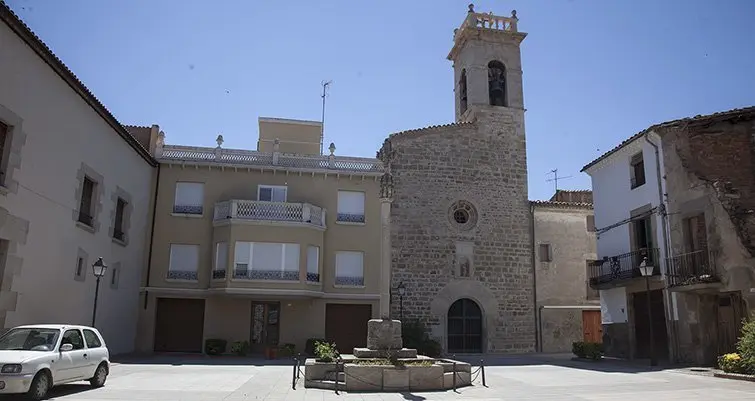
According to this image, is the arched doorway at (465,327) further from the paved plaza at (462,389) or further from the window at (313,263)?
the paved plaza at (462,389)

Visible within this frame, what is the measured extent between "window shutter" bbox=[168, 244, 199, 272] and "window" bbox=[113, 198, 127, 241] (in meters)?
2.71

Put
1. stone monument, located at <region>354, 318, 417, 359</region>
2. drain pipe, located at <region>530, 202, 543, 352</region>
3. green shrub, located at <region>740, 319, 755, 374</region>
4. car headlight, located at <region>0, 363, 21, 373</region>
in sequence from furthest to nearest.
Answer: drain pipe, located at <region>530, 202, 543, 352</region>
stone monument, located at <region>354, 318, 417, 359</region>
green shrub, located at <region>740, 319, 755, 374</region>
car headlight, located at <region>0, 363, 21, 373</region>

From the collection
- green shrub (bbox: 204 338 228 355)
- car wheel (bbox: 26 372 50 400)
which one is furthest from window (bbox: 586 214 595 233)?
car wheel (bbox: 26 372 50 400)

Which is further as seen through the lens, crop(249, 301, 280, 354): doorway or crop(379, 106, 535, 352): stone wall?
crop(379, 106, 535, 352): stone wall

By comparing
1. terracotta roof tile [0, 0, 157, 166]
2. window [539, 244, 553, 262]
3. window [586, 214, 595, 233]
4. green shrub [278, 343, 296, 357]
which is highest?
terracotta roof tile [0, 0, 157, 166]

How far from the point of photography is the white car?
10383 millimetres

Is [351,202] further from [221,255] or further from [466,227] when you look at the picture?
[221,255]

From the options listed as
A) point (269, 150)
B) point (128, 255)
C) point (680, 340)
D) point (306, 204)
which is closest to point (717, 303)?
point (680, 340)

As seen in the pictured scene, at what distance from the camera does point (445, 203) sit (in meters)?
28.9

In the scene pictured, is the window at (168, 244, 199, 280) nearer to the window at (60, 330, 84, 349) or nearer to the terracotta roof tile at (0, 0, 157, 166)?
the terracotta roof tile at (0, 0, 157, 166)

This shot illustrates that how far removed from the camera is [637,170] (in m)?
23.2

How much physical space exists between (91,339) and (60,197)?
680 cm

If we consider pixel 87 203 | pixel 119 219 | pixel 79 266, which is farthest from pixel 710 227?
pixel 119 219

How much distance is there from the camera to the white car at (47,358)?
1038 cm
